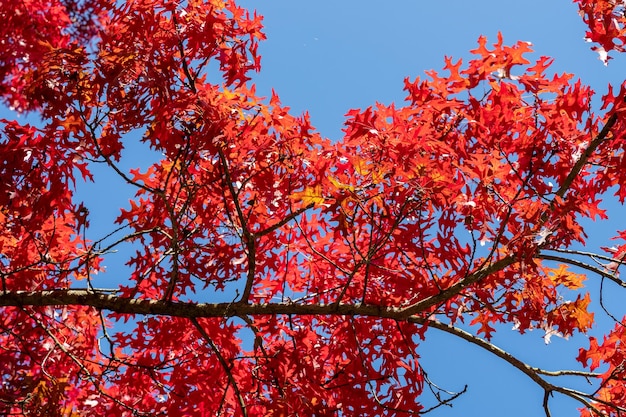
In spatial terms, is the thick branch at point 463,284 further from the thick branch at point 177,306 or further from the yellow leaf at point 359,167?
the yellow leaf at point 359,167

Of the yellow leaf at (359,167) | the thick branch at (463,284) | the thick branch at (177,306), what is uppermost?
the yellow leaf at (359,167)

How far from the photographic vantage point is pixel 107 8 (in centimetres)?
492

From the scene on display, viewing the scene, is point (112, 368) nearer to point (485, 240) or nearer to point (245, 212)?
point (245, 212)

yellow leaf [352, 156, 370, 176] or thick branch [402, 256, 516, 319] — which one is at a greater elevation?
yellow leaf [352, 156, 370, 176]

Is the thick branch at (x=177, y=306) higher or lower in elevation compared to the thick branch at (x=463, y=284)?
lower

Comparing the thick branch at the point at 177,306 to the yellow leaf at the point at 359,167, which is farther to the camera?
the thick branch at the point at 177,306

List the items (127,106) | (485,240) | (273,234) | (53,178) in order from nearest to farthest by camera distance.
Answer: (485,240)
(127,106)
(53,178)
(273,234)

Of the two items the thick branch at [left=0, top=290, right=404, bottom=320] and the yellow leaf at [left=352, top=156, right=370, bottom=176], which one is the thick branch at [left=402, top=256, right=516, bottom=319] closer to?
the thick branch at [left=0, top=290, right=404, bottom=320]

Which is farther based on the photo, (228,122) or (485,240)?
(228,122)

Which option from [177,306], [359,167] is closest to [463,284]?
[359,167]

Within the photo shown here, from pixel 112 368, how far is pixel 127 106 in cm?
220

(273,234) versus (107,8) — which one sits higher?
(107,8)

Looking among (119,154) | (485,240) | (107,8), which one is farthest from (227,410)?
(107,8)

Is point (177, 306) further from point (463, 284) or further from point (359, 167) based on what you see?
point (463, 284)
